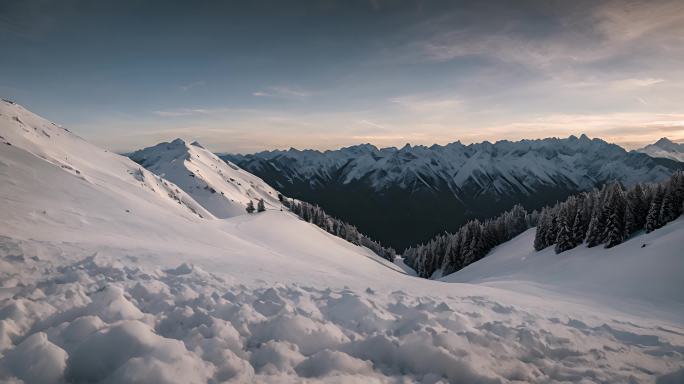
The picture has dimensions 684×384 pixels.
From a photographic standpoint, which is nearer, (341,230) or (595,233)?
(595,233)

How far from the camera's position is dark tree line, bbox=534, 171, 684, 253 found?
40.1 meters

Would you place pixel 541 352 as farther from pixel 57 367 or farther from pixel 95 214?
pixel 95 214

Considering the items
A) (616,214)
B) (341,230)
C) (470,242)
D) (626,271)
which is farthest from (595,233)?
(341,230)

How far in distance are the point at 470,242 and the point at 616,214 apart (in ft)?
117

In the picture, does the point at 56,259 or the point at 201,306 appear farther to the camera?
the point at 56,259

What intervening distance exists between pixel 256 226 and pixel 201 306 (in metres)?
35.8

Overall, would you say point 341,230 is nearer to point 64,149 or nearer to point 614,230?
point 64,149

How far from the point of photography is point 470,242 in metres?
76.1

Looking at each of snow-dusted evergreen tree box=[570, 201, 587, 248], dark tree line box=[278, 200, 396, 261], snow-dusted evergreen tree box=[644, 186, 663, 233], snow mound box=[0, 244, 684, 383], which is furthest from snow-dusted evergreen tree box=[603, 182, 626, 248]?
dark tree line box=[278, 200, 396, 261]

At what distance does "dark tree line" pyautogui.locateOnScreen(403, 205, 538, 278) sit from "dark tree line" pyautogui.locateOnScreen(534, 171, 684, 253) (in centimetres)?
2086

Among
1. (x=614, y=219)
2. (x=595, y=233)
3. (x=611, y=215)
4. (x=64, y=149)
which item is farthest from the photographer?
(x=64, y=149)

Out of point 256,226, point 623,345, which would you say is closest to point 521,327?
point 623,345

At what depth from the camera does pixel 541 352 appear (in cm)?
788

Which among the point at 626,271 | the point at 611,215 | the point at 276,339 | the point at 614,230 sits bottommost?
the point at 626,271
